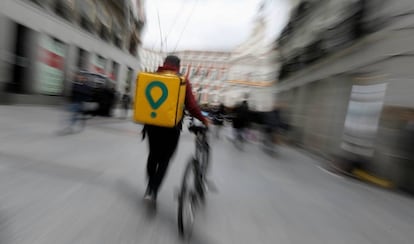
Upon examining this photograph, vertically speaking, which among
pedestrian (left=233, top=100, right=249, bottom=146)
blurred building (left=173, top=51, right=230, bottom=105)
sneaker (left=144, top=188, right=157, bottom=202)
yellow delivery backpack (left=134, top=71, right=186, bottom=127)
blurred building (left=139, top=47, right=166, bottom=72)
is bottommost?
sneaker (left=144, top=188, right=157, bottom=202)

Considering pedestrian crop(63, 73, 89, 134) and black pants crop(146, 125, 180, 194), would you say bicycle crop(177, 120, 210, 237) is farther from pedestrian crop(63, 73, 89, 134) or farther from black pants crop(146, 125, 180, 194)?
pedestrian crop(63, 73, 89, 134)

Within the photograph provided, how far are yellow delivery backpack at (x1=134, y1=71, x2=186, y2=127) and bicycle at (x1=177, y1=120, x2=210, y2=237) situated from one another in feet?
1.82

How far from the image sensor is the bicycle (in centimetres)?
308

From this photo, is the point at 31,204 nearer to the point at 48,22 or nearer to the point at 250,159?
the point at 250,159

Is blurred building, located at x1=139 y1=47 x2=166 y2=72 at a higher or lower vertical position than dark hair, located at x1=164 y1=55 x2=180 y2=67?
higher

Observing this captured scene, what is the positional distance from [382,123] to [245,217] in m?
5.27

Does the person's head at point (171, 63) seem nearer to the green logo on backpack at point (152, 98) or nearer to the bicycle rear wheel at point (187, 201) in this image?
the green logo on backpack at point (152, 98)

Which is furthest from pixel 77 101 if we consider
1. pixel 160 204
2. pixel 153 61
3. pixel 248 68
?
pixel 248 68

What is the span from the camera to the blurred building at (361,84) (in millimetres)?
6973

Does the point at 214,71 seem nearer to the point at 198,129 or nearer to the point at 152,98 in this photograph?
the point at 198,129

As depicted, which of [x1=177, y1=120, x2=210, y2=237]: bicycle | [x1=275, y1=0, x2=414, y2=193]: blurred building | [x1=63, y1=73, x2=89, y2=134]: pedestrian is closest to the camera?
[x1=177, y1=120, x2=210, y2=237]: bicycle

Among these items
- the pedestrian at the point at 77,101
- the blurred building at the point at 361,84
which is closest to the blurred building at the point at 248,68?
the blurred building at the point at 361,84

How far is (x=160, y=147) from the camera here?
11.0ft

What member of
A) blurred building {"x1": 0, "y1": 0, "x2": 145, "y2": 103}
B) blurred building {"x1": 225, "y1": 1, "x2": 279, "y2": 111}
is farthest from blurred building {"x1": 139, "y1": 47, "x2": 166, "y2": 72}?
blurred building {"x1": 225, "y1": 1, "x2": 279, "y2": 111}
